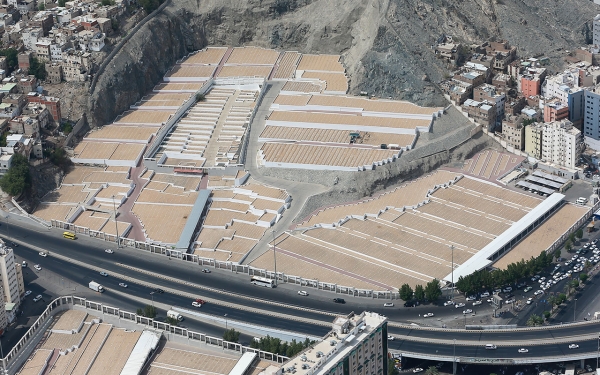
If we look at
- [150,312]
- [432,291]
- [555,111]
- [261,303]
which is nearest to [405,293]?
[432,291]

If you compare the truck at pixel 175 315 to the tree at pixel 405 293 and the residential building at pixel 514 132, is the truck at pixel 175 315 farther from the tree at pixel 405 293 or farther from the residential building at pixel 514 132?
the residential building at pixel 514 132

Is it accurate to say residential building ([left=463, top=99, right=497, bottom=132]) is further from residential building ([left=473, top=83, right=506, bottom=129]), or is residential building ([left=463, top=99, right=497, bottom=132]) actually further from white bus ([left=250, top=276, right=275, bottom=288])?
white bus ([left=250, top=276, right=275, bottom=288])

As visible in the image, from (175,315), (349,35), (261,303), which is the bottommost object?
(261,303)

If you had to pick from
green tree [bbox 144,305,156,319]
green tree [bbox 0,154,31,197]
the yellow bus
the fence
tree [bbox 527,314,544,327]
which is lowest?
tree [bbox 527,314,544,327]

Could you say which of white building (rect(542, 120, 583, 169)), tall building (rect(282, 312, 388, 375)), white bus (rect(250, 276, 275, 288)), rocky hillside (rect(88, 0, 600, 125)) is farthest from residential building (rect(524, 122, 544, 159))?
tall building (rect(282, 312, 388, 375))

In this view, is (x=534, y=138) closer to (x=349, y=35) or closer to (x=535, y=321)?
(x=349, y=35)

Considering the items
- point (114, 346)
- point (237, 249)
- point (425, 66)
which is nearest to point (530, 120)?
point (425, 66)

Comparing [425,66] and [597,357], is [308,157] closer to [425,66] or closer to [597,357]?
[425,66]
